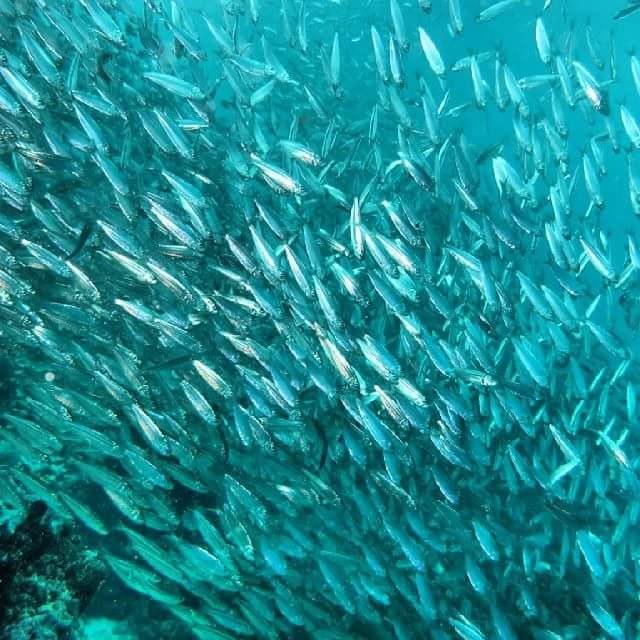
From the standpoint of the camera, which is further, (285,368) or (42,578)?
(285,368)

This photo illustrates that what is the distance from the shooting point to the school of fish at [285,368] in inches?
215

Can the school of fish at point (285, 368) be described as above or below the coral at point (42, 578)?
above

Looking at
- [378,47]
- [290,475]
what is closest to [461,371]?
[290,475]

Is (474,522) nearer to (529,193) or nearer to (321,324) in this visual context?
(321,324)

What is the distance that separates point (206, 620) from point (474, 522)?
3.18m

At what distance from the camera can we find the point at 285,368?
18.7ft

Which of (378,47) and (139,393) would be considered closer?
(139,393)

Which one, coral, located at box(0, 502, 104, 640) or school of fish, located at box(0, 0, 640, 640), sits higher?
school of fish, located at box(0, 0, 640, 640)

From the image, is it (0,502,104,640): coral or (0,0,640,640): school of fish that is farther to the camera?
(0,0,640,640): school of fish

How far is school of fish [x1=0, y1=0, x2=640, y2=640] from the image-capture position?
5.45 metres

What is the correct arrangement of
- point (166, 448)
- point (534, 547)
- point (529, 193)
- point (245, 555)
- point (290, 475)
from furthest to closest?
point (529, 193), point (534, 547), point (290, 475), point (245, 555), point (166, 448)

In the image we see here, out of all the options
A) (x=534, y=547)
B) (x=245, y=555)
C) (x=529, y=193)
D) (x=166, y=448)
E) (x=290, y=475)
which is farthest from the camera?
(x=529, y=193)

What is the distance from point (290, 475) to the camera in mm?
5895

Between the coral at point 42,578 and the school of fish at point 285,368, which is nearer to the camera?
the coral at point 42,578
